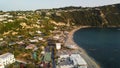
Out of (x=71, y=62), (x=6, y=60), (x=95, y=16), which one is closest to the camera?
(x=6, y=60)

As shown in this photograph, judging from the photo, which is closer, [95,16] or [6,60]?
[6,60]

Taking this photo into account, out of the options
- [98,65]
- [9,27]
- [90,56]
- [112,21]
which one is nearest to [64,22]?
[112,21]

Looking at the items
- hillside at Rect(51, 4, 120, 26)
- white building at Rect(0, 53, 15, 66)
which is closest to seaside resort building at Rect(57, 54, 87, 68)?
white building at Rect(0, 53, 15, 66)

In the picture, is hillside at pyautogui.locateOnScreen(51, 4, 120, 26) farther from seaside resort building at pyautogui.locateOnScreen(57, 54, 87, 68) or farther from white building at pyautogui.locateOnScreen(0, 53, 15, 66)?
white building at pyautogui.locateOnScreen(0, 53, 15, 66)

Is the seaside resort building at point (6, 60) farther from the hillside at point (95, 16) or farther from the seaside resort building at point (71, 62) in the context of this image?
the hillside at point (95, 16)

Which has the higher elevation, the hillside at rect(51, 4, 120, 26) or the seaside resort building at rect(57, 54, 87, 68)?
the seaside resort building at rect(57, 54, 87, 68)

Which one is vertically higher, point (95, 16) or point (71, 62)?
point (71, 62)

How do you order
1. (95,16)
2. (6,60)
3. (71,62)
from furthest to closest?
(95,16)
(71,62)
(6,60)

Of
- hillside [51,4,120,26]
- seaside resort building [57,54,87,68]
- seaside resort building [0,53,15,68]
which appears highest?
seaside resort building [0,53,15,68]

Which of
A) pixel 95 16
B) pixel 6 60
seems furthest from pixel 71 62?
pixel 95 16

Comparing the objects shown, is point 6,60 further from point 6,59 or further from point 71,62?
point 71,62

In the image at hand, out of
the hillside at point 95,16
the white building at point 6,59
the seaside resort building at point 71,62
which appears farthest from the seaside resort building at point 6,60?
the hillside at point 95,16

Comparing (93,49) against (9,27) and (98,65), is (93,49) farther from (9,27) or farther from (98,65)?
(9,27)
